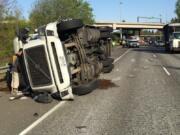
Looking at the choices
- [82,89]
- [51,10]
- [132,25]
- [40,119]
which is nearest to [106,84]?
[82,89]

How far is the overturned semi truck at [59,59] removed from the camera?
13.0m

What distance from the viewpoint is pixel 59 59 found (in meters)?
13.0

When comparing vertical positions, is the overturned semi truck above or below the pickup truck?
above

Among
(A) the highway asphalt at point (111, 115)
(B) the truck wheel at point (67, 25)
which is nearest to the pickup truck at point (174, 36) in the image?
(A) the highway asphalt at point (111, 115)

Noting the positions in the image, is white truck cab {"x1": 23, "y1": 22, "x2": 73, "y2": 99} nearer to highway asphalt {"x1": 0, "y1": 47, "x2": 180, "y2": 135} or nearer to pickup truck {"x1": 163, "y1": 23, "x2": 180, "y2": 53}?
highway asphalt {"x1": 0, "y1": 47, "x2": 180, "y2": 135}

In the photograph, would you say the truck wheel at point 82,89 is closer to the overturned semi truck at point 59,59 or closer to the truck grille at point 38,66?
→ the overturned semi truck at point 59,59

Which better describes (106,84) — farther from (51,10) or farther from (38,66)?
(51,10)

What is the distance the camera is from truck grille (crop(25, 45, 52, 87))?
13.1 m

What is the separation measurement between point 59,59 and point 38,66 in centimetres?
68

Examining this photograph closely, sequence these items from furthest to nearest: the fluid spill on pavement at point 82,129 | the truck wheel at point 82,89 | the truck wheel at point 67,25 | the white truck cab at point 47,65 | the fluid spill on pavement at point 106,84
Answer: the fluid spill on pavement at point 106,84 → the truck wheel at point 67,25 → the truck wheel at point 82,89 → the white truck cab at point 47,65 → the fluid spill on pavement at point 82,129

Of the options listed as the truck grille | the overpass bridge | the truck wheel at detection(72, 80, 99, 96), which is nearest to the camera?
the truck grille

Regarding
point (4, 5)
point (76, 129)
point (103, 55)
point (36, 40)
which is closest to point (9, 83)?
point (36, 40)

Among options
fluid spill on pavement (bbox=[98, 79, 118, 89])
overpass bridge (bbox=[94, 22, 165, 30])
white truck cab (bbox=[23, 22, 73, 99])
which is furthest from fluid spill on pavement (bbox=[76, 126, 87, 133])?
overpass bridge (bbox=[94, 22, 165, 30])

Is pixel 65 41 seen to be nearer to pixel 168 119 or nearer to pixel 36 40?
pixel 36 40
